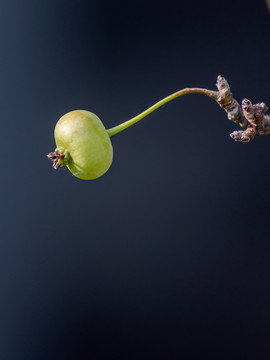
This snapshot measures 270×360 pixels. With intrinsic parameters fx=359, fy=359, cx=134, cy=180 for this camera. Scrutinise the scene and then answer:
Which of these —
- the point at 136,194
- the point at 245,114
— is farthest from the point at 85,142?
the point at 136,194

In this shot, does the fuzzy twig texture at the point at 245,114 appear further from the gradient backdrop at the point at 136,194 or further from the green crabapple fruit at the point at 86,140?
the gradient backdrop at the point at 136,194

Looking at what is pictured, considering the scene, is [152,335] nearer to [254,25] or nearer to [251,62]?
[251,62]

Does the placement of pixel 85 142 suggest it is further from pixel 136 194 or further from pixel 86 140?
pixel 136 194

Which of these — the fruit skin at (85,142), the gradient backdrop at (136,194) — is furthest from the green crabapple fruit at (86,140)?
the gradient backdrop at (136,194)

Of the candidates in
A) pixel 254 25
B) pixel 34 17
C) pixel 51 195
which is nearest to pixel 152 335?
pixel 51 195

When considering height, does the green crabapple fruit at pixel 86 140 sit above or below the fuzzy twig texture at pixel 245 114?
above
